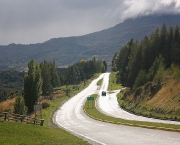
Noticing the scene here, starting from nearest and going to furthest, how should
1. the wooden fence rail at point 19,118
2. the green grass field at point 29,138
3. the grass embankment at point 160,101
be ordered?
the green grass field at point 29,138
the wooden fence rail at point 19,118
the grass embankment at point 160,101

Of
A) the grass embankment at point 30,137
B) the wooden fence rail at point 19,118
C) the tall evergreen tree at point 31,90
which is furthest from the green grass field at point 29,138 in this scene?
the tall evergreen tree at point 31,90

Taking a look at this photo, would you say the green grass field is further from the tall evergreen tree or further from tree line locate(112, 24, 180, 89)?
tree line locate(112, 24, 180, 89)

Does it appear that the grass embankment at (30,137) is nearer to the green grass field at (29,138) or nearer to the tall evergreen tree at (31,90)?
the green grass field at (29,138)

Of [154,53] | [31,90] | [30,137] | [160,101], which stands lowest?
[30,137]

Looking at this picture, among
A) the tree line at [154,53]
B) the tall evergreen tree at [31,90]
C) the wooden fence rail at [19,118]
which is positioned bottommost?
the wooden fence rail at [19,118]

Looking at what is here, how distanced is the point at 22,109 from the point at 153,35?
57.5m

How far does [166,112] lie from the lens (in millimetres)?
40938

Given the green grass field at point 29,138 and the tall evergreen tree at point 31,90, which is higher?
the tall evergreen tree at point 31,90

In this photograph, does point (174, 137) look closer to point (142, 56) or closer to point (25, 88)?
point (25, 88)

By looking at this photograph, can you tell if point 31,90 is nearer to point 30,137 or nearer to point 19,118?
point 19,118

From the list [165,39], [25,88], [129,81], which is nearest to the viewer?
[25,88]

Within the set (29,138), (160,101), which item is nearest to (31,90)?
(160,101)

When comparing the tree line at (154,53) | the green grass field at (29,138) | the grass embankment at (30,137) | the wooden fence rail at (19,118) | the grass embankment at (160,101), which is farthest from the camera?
the tree line at (154,53)

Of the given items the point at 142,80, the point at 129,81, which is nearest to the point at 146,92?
the point at 142,80
